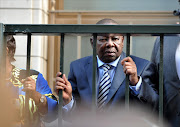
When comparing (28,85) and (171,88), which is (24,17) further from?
(28,85)

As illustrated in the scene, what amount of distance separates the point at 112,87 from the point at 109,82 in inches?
2.9

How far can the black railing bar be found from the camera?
192 cm

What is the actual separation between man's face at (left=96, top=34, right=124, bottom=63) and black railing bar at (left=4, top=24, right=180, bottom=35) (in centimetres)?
98

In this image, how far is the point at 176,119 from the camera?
9.01ft

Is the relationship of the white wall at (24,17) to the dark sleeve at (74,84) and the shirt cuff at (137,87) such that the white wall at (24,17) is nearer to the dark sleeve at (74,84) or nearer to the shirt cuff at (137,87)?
the dark sleeve at (74,84)

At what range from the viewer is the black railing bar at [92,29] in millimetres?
1916

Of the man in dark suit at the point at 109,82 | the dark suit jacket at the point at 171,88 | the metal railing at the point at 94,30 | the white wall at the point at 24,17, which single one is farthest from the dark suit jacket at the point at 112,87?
the white wall at the point at 24,17

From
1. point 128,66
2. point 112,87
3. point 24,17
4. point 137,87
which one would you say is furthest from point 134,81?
point 24,17

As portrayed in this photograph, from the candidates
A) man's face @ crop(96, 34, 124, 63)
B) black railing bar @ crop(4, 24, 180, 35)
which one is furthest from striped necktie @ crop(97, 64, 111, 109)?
black railing bar @ crop(4, 24, 180, 35)

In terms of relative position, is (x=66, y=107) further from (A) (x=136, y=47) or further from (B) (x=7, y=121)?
(A) (x=136, y=47)

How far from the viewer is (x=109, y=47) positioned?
2.93 metres

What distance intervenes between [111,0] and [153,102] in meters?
3.84

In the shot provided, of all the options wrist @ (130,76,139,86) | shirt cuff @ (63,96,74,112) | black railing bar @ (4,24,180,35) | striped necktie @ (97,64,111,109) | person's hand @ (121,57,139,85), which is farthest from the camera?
striped necktie @ (97,64,111,109)

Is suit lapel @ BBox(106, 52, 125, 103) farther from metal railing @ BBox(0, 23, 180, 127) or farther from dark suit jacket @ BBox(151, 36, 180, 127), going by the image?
metal railing @ BBox(0, 23, 180, 127)
